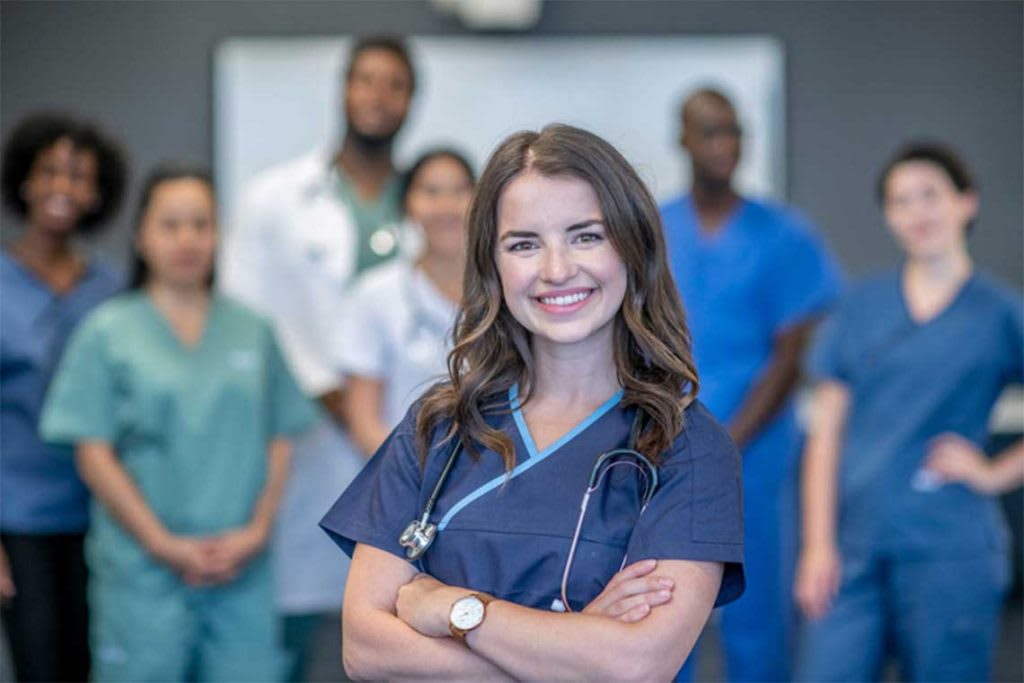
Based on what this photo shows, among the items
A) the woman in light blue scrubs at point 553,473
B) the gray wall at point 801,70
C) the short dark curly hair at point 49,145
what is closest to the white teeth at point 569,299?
the woman in light blue scrubs at point 553,473

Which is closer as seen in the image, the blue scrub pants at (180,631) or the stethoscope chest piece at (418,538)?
the stethoscope chest piece at (418,538)

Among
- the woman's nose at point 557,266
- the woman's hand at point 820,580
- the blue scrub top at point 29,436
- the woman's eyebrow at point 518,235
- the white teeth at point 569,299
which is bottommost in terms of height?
the woman's hand at point 820,580

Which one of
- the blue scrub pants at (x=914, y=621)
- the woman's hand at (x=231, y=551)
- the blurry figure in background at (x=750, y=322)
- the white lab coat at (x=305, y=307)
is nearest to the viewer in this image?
the blue scrub pants at (x=914, y=621)

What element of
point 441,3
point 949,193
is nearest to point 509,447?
point 949,193

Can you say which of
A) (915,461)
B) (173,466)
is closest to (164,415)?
(173,466)

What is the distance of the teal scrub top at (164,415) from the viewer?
2707mm

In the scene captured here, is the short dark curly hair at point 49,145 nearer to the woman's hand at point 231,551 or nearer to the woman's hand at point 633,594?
the woman's hand at point 231,551

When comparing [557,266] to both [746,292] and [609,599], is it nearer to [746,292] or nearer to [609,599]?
[609,599]

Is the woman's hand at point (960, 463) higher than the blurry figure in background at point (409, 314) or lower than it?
lower

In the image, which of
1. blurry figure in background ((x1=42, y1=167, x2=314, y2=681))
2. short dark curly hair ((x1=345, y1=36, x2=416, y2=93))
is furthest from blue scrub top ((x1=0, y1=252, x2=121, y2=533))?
short dark curly hair ((x1=345, y1=36, x2=416, y2=93))

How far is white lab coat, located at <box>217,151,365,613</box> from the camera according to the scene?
9.91 feet

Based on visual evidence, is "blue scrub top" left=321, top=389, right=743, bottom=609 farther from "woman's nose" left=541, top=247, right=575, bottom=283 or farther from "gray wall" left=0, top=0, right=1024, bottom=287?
"gray wall" left=0, top=0, right=1024, bottom=287

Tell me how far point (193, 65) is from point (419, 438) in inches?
130

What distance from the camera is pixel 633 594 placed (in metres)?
1.41
